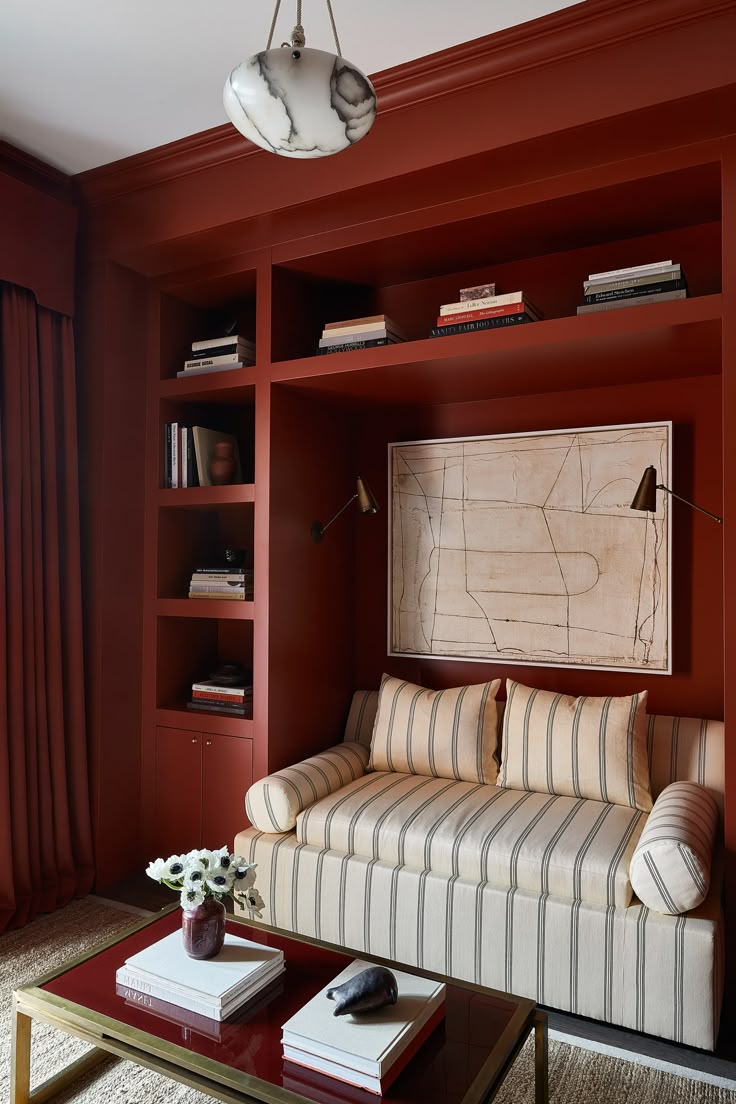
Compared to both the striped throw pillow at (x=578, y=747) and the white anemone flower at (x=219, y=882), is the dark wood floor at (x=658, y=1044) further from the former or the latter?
the white anemone flower at (x=219, y=882)

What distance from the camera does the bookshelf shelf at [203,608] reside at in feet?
10.0

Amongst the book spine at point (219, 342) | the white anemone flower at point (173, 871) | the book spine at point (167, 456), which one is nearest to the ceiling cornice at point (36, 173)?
the book spine at point (219, 342)

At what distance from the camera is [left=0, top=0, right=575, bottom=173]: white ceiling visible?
215 cm

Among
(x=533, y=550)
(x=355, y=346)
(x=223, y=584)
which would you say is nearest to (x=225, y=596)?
(x=223, y=584)

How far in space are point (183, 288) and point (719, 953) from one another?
3006 mm

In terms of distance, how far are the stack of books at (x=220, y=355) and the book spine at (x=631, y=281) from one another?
54.5 inches

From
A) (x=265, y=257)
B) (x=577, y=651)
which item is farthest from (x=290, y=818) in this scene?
(x=265, y=257)

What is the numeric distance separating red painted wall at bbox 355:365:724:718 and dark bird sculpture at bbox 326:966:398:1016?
167 centimetres

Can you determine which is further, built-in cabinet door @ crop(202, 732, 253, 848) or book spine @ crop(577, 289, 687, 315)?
built-in cabinet door @ crop(202, 732, 253, 848)

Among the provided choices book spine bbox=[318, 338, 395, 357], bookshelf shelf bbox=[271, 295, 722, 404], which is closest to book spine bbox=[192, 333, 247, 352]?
bookshelf shelf bbox=[271, 295, 722, 404]

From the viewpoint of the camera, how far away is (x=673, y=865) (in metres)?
2.03

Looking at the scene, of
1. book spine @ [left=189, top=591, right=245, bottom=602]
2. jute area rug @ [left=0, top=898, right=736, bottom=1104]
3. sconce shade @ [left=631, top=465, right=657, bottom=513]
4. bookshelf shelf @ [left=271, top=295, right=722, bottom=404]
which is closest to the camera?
jute area rug @ [left=0, top=898, right=736, bottom=1104]

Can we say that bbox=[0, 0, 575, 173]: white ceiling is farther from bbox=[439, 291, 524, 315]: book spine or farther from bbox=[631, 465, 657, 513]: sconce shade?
bbox=[631, 465, 657, 513]: sconce shade

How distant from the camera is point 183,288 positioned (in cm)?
328
